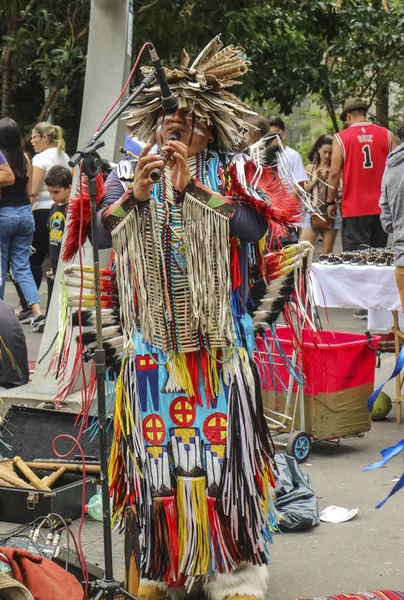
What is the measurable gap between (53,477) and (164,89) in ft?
7.20

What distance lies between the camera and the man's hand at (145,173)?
3072 millimetres

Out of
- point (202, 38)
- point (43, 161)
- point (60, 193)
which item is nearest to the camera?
point (60, 193)

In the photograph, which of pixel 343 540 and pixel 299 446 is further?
pixel 299 446

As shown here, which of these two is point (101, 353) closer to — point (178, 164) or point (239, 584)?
point (178, 164)

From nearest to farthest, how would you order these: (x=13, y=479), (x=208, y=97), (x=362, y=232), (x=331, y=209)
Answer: (x=208, y=97)
(x=13, y=479)
(x=362, y=232)
(x=331, y=209)

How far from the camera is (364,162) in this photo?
913 centimetres

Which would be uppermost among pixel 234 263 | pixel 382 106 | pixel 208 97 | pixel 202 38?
pixel 382 106

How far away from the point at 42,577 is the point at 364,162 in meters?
6.65

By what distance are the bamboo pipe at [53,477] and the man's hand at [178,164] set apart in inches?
71.9

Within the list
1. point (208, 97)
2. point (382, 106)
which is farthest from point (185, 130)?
point (382, 106)

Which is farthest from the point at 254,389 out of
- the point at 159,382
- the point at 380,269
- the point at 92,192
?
the point at 380,269

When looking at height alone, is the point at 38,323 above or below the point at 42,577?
above

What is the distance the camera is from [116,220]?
3.31m

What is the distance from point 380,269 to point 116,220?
3.32 meters
